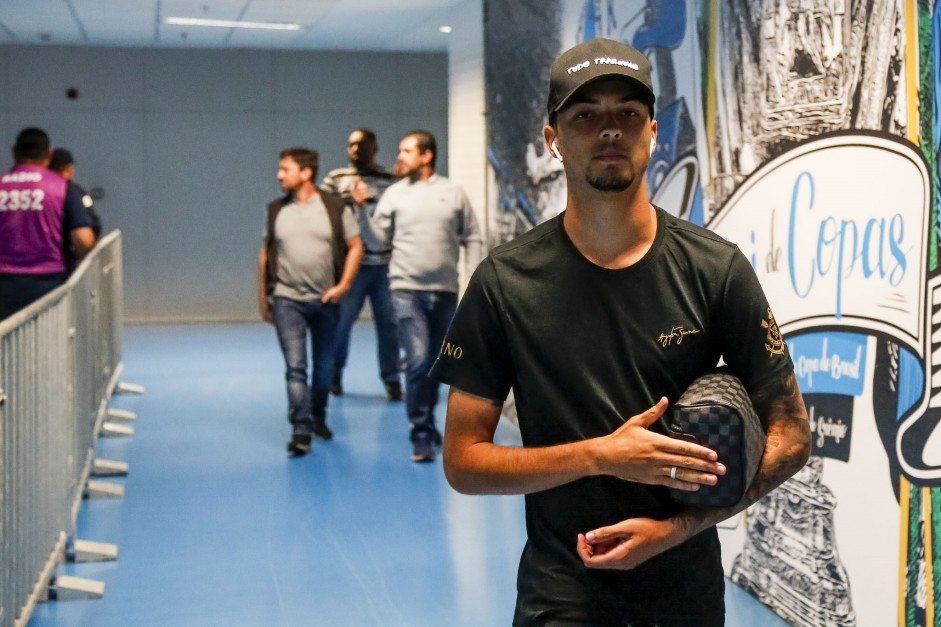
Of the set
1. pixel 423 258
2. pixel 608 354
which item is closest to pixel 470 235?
pixel 423 258

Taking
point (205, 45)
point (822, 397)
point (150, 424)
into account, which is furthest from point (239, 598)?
point (205, 45)

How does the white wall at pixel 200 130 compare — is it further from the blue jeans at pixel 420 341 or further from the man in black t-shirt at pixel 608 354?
the man in black t-shirt at pixel 608 354

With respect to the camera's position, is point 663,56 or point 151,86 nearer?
point 663,56

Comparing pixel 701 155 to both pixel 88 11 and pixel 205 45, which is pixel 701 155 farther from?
pixel 205 45

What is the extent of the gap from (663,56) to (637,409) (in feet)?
12.6

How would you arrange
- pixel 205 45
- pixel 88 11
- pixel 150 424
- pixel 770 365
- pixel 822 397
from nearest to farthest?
pixel 770 365
pixel 822 397
pixel 150 424
pixel 88 11
pixel 205 45

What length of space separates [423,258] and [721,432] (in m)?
5.66

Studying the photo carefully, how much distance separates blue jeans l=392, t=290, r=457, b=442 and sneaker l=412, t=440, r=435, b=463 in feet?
0.10

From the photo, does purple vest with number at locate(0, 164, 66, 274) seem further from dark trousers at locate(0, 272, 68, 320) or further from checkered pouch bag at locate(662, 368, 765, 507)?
checkered pouch bag at locate(662, 368, 765, 507)

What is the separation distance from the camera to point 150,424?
8.79m

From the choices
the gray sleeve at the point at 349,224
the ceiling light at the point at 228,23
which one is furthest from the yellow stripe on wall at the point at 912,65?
the ceiling light at the point at 228,23

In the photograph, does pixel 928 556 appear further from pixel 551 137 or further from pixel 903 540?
pixel 551 137

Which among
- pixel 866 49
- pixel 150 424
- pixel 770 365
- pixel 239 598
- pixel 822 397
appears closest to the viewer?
pixel 770 365

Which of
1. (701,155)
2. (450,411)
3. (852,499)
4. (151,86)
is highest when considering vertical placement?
(151,86)
